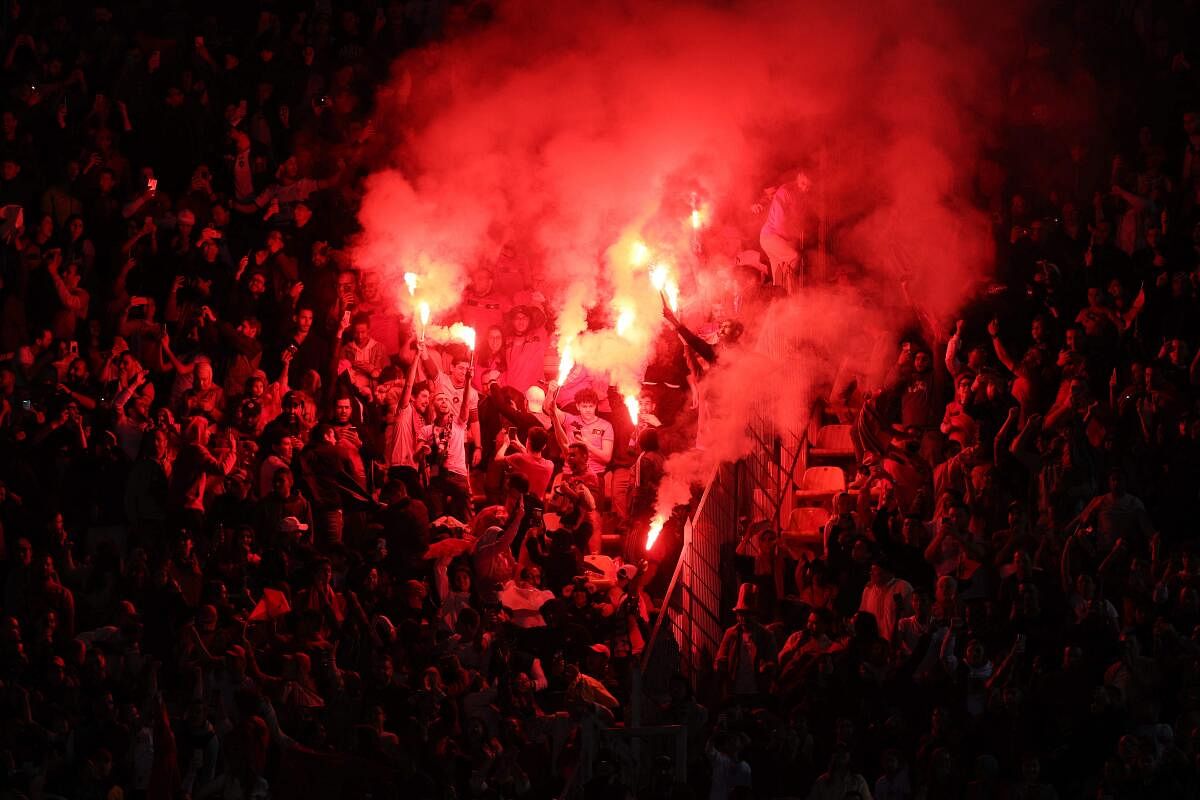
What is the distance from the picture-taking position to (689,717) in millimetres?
11070

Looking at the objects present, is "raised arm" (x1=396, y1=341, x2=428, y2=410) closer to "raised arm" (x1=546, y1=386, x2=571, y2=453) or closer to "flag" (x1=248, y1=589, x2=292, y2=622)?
"raised arm" (x1=546, y1=386, x2=571, y2=453)

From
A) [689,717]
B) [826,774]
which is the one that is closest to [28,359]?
[689,717]

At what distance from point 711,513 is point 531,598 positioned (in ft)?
4.31

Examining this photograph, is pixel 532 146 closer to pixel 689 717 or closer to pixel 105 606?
pixel 105 606

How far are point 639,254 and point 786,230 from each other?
1099 mm

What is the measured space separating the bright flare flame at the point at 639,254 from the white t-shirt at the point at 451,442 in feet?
6.52

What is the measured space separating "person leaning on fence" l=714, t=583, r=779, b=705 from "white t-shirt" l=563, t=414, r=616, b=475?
2431 mm

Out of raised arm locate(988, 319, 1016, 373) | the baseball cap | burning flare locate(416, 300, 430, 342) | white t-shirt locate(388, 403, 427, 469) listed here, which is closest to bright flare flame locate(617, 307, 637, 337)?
burning flare locate(416, 300, 430, 342)

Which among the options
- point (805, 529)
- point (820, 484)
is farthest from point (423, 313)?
point (805, 529)

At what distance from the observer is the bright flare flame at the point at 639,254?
15219mm

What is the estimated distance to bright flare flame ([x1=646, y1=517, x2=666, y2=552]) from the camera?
12820 millimetres

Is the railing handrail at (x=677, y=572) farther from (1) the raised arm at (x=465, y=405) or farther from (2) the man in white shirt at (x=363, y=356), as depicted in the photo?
(2) the man in white shirt at (x=363, y=356)

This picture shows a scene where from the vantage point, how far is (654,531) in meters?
12.9

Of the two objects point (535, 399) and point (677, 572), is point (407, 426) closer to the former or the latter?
point (535, 399)
